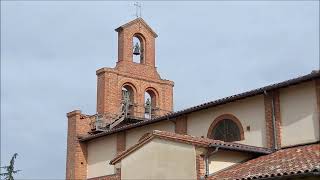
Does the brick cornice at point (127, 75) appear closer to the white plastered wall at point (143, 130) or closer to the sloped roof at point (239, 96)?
the sloped roof at point (239, 96)

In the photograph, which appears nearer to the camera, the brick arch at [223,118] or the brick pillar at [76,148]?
the brick arch at [223,118]

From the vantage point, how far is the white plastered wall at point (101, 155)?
83.8 feet

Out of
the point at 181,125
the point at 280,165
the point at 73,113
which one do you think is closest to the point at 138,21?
the point at 73,113

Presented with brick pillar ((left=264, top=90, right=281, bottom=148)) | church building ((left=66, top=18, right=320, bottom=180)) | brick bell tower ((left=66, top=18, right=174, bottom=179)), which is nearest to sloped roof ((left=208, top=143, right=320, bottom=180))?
church building ((left=66, top=18, right=320, bottom=180))

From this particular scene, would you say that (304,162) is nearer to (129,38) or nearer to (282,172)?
(282,172)

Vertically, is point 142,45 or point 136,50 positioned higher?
point 142,45

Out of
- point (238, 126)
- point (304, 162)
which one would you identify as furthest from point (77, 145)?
point (304, 162)

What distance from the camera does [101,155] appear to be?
26.3 m

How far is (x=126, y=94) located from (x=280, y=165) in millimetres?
14920

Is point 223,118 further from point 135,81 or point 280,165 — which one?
point 135,81

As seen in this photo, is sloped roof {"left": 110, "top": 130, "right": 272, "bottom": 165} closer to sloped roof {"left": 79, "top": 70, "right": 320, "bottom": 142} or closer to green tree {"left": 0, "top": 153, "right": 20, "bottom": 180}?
sloped roof {"left": 79, "top": 70, "right": 320, "bottom": 142}

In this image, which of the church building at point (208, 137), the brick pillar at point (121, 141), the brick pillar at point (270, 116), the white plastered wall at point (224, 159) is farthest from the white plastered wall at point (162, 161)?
the brick pillar at point (121, 141)

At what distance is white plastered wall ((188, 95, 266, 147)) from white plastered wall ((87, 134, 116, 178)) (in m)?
5.65

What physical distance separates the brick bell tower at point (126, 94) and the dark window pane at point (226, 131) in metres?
7.63
